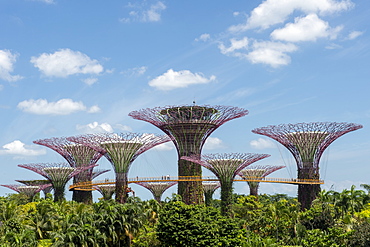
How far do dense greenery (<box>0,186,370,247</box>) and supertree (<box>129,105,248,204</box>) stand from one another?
8.12 meters

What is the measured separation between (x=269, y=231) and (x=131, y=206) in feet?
51.5

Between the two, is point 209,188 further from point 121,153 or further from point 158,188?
point 121,153

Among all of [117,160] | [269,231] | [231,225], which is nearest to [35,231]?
[117,160]

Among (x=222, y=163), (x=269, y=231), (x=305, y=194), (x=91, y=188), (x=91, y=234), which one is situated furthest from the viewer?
(x=91, y=188)

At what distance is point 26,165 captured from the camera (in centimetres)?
7056

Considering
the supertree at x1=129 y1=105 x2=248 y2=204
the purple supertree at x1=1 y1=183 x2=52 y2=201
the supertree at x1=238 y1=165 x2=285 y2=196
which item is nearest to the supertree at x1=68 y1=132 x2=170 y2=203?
the supertree at x1=129 y1=105 x2=248 y2=204

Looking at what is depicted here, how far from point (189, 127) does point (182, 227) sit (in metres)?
19.6

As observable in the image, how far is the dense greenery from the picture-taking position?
34594mm

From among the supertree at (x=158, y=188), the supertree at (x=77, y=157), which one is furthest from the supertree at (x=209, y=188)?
the supertree at (x=77, y=157)

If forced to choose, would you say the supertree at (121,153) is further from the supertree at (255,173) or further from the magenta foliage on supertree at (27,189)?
the magenta foliage on supertree at (27,189)

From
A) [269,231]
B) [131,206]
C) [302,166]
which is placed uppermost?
[302,166]

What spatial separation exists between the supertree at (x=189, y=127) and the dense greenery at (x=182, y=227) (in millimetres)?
8116

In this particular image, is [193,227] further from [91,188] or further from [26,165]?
[26,165]

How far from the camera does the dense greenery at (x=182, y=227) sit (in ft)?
113
